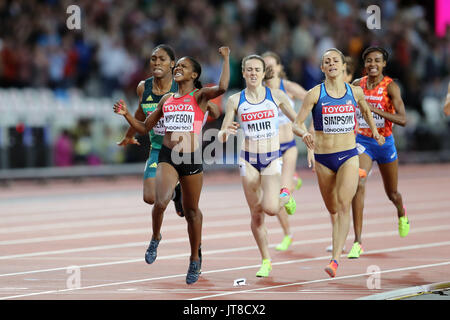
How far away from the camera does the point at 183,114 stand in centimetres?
963

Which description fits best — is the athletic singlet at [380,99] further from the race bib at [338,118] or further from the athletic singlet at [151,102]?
the athletic singlet at [151,102]

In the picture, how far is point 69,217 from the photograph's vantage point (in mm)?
16688

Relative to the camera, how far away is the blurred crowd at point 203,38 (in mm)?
23234

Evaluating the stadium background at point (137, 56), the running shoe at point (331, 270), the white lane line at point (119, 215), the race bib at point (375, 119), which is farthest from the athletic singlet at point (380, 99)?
the stadium background at point (137, 56)

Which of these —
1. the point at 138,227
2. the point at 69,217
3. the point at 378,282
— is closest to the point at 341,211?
the point at 378,282

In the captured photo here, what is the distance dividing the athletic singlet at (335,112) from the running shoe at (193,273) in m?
2.04

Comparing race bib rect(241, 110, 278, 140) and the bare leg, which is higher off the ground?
race bib rect(241, 110, 278, 140)

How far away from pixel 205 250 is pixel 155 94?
265 cm

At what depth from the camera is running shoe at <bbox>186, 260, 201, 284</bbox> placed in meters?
9.47

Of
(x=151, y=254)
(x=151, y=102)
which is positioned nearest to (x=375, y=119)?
(x=151, y=102)

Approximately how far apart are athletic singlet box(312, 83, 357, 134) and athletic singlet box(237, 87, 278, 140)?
486mm

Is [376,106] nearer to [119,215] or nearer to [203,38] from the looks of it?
[119,215]

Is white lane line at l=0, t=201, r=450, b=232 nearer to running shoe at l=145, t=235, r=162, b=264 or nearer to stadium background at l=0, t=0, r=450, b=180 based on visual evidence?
stadium background at l=0, t=0, r=450, b=180

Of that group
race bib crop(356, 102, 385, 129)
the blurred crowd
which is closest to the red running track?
race bib crop(356, 102, 385, 129)
